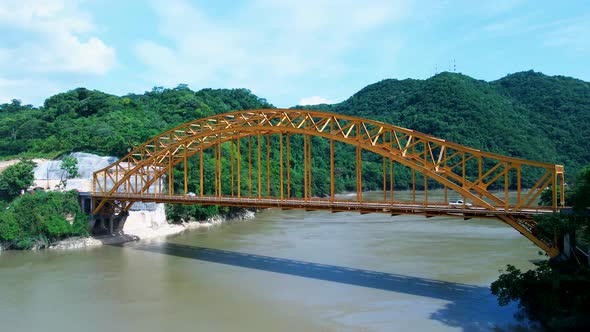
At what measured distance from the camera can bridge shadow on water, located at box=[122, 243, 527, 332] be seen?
41.3 ft

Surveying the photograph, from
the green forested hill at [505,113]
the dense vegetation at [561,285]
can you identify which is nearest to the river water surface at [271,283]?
the dense vegetation at [561,285]

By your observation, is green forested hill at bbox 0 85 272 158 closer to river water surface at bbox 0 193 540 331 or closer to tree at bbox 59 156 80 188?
tree at bbox 59 156 80 188

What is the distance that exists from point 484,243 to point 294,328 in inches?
584

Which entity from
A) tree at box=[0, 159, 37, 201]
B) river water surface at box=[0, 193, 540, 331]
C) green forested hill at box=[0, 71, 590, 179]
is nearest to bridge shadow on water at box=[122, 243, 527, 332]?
river water surface at box=[0, 193, 540, 331]

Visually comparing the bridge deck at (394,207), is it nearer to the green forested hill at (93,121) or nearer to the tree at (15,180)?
the tree at (15,180)

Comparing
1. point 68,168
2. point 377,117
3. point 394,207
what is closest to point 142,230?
point 68,168

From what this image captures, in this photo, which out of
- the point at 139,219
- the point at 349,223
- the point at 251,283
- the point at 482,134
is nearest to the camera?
the point at 251,283

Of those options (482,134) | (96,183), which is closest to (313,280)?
(96,183)

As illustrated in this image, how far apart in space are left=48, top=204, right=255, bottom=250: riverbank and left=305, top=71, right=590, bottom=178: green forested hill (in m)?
41.9

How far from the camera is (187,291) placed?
639 inches

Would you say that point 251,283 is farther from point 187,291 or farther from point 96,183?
point 96,183

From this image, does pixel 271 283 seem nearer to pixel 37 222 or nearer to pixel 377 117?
pixel 37 222

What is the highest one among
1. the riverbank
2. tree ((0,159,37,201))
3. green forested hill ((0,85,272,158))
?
green forested hill ((0,85,272,158))

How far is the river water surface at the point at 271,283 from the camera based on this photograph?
13.0 m
